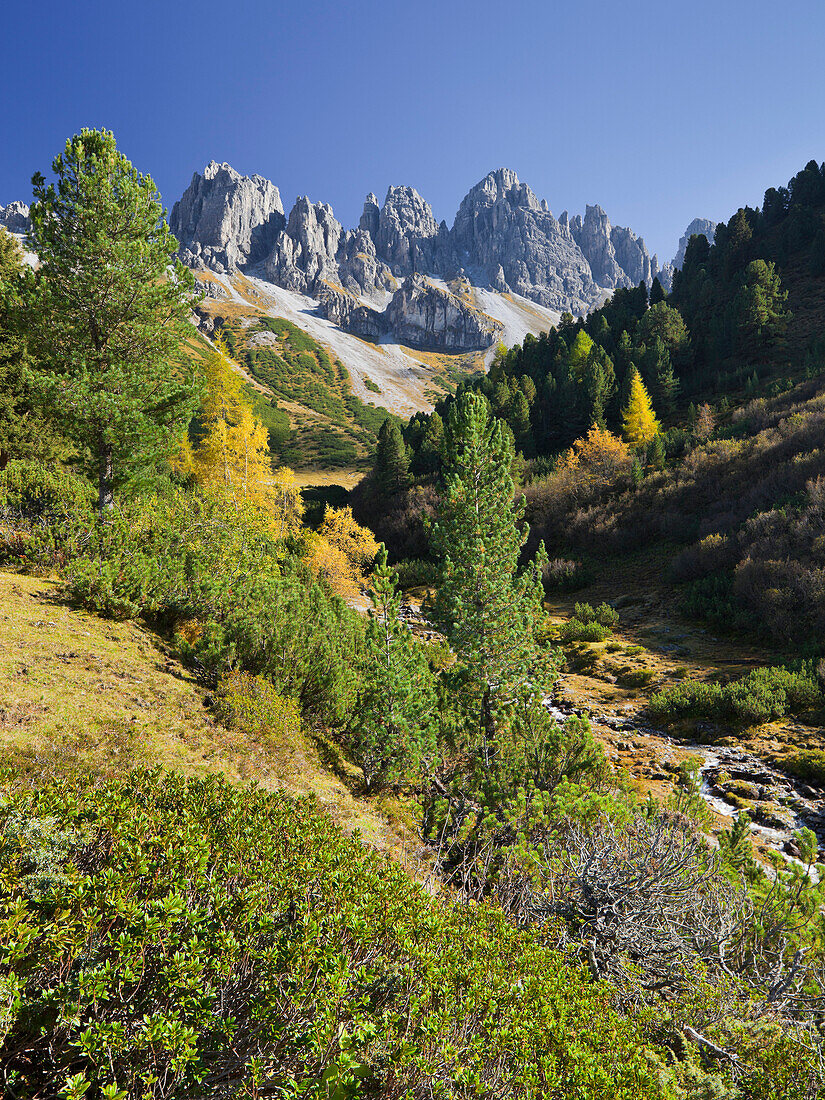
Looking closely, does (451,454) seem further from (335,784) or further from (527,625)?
(335,784)

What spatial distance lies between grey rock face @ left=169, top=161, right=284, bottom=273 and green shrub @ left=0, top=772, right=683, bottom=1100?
8182 inches

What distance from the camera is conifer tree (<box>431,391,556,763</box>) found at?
344 inches

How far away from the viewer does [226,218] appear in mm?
179375

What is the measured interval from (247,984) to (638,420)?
45.0 metres

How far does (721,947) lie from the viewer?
4.48m

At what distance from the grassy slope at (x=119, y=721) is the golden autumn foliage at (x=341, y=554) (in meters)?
15.1

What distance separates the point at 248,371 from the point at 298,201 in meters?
108

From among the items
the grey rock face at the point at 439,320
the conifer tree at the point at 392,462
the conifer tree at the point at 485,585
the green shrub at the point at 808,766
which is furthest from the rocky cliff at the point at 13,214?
the green shrub at the point at 808,766

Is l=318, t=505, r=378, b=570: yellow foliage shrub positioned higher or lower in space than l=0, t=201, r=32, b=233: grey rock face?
lower

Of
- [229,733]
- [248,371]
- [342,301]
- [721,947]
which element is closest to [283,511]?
[229,733]

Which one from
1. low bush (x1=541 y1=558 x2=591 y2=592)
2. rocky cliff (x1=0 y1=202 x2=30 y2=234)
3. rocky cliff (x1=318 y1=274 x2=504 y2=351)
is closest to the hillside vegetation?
low bush (x1=541 y1=558 x2=591 y2=592)

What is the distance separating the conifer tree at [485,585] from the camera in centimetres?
874

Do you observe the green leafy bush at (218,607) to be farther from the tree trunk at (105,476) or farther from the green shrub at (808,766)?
the green shrub at (808,766)

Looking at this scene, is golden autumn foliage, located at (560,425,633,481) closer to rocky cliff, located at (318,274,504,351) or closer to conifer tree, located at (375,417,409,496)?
conifer tree, located at (375,417,409,496)
